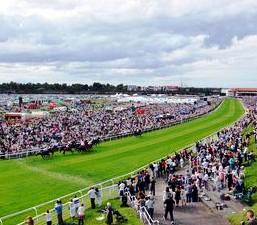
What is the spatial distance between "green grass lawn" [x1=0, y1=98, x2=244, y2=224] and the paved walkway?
678cm

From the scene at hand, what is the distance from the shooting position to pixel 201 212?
2425 cm

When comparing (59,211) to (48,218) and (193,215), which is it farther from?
(193,215)

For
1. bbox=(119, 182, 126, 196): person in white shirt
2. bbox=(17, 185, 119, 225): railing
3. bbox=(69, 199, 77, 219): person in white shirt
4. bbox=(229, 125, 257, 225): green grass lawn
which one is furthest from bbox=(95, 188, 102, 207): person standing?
bbox=(229, 125, 257, 225): green grass lawn

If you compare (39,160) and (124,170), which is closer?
(124,170)

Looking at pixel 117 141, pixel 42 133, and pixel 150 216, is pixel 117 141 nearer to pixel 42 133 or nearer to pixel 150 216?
pixel 42 133

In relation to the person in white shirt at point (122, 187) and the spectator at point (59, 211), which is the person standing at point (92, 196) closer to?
the person in white shirt at point (122, 187)

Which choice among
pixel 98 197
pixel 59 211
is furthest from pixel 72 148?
pixel 59 211

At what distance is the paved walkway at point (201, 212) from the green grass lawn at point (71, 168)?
6.78 metres

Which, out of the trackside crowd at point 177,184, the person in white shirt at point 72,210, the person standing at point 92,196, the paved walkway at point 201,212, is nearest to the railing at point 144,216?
the trackside crowd at point 177,184

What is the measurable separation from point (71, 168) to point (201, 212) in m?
15.6

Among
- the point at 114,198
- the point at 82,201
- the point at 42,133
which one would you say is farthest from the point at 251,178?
the point at 42,133

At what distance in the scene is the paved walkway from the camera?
22.7m

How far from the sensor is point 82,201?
2594 cm

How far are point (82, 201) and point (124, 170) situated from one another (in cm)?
1159
